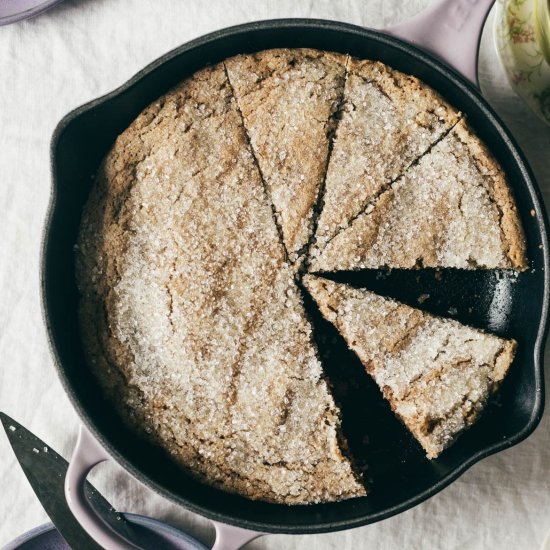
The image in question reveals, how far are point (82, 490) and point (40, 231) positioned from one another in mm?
891

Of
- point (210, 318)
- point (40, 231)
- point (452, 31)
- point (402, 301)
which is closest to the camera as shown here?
point (452, 31)

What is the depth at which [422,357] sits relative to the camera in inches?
84.0

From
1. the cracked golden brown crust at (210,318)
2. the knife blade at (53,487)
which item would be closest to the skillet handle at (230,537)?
the cracked golden brown crust at (210,318)

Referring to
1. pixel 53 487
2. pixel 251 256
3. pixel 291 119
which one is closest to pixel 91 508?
pixel 53 487

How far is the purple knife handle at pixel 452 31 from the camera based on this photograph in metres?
1.96

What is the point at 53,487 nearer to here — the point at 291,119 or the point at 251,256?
the point at 251,256

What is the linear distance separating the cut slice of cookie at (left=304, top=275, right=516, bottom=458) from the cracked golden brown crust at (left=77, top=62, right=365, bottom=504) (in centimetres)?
15

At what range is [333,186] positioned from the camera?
7.01 feet

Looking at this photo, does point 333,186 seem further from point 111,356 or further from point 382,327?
point 111,356

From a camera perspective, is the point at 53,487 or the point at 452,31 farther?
the point at 53,487

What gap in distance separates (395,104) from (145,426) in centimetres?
123

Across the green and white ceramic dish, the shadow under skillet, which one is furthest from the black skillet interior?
the green and white ceramic dish

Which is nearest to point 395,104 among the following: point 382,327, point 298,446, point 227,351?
point 382,327

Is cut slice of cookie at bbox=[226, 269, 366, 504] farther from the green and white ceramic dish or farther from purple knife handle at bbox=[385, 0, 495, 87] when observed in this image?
the green and white ceramic dish
